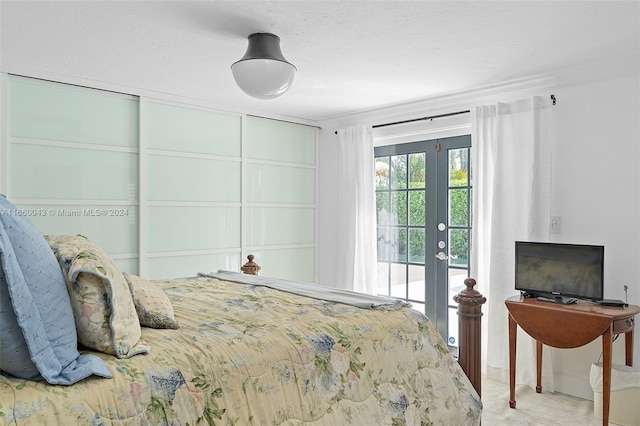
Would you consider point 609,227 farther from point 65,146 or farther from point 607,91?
point 65,146

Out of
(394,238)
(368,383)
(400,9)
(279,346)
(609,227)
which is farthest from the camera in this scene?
(394,238)

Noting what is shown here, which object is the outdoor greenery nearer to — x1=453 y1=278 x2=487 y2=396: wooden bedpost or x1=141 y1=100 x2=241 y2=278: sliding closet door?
x1=141 y1=100 x2=241 y2=278: sliding closet door

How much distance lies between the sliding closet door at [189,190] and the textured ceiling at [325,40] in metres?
0.40

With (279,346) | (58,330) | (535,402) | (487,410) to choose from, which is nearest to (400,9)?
(279,346)

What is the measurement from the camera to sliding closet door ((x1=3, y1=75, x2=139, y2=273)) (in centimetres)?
350

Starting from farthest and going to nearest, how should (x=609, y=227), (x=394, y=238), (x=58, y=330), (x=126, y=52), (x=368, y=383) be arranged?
(x=394, y=238)
(x=609, y=227)
(x=126, y=52)
(x=368, y=383)
(x=58, y=330)

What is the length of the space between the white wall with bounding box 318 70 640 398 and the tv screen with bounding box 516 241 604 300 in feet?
1.21

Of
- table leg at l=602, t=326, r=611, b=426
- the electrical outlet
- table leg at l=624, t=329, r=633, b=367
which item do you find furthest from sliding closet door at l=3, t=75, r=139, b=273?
table leg at l=624, t=329, r=633, b=367

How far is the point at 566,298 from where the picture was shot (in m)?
3.28

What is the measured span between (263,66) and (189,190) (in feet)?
6.56

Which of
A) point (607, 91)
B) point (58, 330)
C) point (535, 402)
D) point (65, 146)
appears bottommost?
point (535, 402)

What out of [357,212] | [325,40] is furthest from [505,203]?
[325,40]

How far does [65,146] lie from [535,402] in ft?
13.1

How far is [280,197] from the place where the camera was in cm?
522
